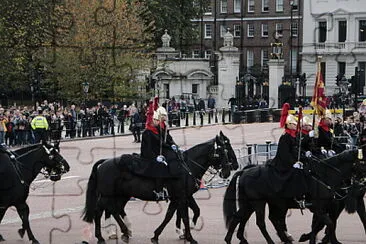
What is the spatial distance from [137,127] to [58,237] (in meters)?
23.9

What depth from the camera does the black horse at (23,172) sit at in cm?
1664

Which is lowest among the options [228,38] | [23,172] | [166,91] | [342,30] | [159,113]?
[23,172]

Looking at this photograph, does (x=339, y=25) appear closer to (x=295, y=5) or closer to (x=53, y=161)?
(x=295, y=5)

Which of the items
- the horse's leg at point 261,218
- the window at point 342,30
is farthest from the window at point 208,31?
the horse's leg at point 261,218

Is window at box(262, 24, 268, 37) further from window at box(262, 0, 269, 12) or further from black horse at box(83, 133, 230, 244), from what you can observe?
black horse at box(83, 133, 230, 244)

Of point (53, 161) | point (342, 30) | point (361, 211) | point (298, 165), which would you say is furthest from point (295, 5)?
point (298, 165)

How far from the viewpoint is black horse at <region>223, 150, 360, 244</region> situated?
16062mm

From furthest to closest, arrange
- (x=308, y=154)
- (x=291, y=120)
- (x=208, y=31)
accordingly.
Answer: (x=208, y=31) → (x=291, y=120) → (x=308, y=154)

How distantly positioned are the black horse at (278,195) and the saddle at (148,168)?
4.60ft

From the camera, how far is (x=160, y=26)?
73.4 meters

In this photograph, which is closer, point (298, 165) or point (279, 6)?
point (298, 165)

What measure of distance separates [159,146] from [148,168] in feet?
1.99

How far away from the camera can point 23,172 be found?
17125 mm

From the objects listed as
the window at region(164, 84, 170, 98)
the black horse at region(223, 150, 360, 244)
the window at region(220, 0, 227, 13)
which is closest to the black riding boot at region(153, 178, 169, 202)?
the black horse at region(223, 150, 360, 244)
